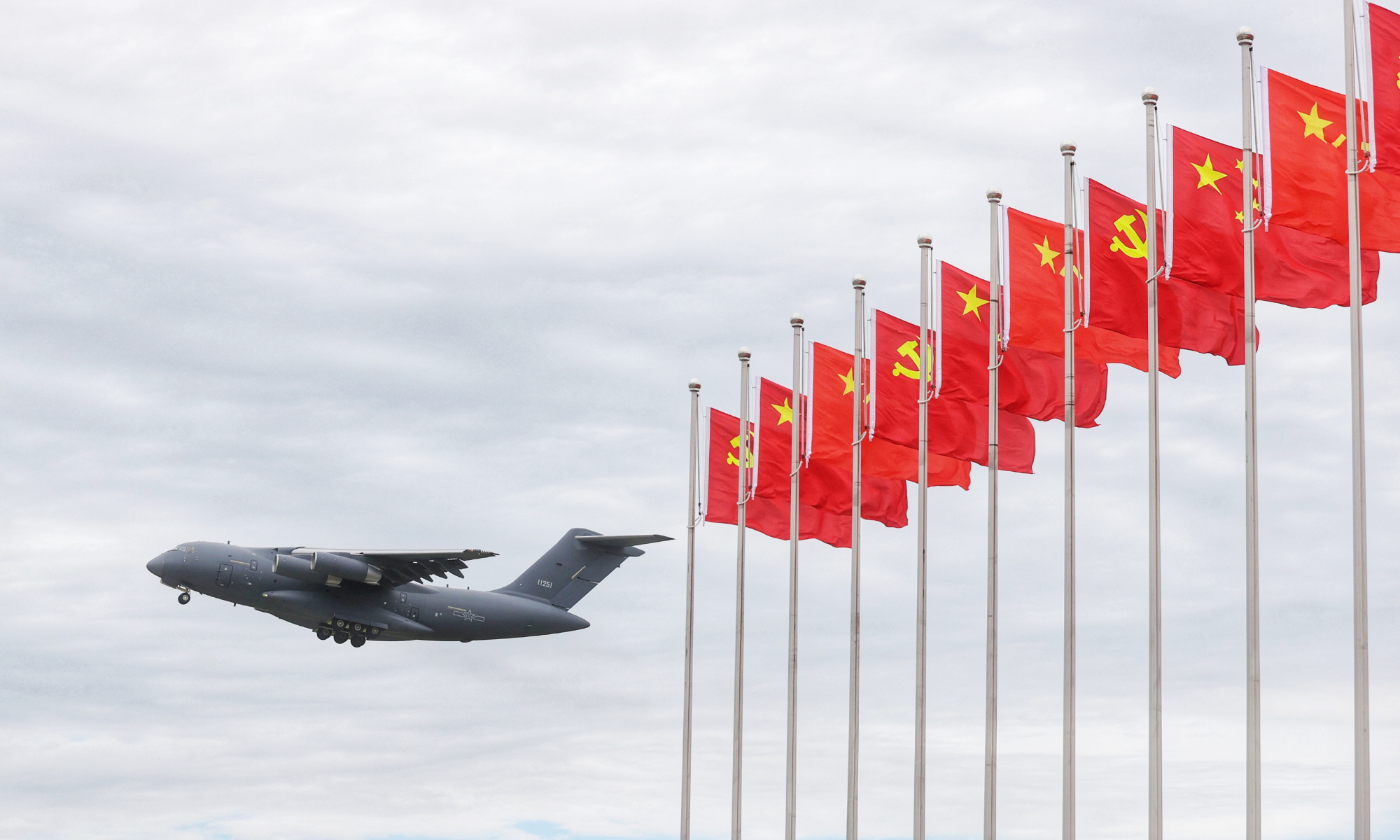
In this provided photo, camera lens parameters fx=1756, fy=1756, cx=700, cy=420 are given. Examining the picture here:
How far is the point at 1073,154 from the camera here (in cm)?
3272

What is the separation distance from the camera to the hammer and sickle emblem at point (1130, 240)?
104 feet

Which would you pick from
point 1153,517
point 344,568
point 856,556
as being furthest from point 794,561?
point 344,568

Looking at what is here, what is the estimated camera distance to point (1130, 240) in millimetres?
31688

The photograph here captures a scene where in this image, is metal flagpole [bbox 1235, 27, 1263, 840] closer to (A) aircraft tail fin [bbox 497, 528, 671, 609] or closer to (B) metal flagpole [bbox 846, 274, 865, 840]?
(B) metal flagpole [bbox 846, 274, 865, 840]

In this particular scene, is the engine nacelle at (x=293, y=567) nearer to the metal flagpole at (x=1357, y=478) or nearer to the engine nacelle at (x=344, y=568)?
the engine nacelle at (x=344, y=568)

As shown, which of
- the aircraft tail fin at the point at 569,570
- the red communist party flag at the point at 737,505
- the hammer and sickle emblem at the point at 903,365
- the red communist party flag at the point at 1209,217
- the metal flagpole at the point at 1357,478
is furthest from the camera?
the aircraft tail fin at the point at 569,570

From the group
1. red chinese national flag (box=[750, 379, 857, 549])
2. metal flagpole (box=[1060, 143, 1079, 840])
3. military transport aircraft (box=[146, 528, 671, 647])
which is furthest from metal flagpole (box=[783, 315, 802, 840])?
military transport aircraft (box=[146, 528, 671, 647])

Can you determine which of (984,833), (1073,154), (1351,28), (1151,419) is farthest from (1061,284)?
(984,833)

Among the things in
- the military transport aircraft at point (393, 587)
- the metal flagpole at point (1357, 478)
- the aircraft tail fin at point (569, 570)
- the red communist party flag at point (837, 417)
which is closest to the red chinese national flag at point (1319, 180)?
the metal flagpole at point (1357, 478)

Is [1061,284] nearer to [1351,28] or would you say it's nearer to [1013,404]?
[1013,404]

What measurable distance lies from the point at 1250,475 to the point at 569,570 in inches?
1539

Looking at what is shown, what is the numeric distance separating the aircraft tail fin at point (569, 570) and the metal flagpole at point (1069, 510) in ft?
109

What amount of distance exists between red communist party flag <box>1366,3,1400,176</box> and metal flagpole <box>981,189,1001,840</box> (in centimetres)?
857

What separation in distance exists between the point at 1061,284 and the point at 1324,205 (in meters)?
6.41
